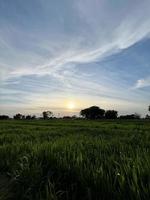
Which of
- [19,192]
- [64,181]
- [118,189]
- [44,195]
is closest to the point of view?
[118,189]

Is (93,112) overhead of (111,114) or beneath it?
overhead

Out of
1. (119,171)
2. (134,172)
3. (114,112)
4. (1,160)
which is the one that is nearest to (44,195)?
(119,171)

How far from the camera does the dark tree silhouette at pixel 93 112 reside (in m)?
110

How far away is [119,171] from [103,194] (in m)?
0.39

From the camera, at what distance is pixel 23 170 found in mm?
4680

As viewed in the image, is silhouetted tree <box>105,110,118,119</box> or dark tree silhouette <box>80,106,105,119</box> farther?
dark tree silhouette <box>80,106,105,119</box>

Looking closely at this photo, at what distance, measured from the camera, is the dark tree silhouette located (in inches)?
4313

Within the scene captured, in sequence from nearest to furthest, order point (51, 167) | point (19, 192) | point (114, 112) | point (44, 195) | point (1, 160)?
point (44, 195) → point (19, 192) → point (51, 167) → point (1, 160) → point (114, 112)

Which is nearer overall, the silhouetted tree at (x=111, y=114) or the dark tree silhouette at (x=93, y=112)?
the silhouetted tree at (x=111, y=114)

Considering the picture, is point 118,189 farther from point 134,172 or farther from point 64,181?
point 64,181

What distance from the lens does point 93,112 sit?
370ft

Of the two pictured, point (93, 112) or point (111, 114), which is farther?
point (93, 112)

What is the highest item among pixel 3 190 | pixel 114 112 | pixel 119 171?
pixel 114 112

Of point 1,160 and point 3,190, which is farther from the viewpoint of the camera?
point 1,160
